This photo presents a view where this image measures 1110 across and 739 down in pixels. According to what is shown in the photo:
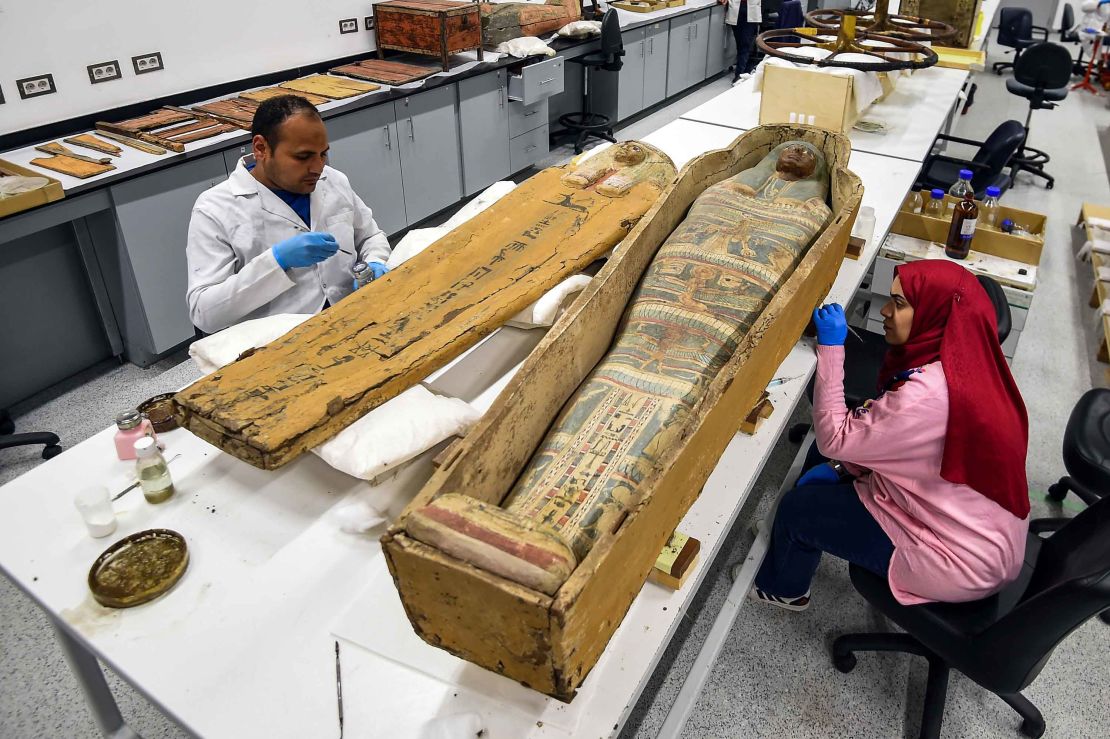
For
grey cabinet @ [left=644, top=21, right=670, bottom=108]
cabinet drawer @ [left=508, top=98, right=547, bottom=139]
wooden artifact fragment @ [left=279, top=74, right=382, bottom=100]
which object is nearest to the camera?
wooden artifact fragment @ [left=279, top=74, right=382, bottom=100]

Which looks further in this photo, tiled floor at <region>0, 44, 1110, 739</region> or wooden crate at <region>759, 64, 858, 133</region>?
wooden crate at <region>759, 64, 858, 133</region>

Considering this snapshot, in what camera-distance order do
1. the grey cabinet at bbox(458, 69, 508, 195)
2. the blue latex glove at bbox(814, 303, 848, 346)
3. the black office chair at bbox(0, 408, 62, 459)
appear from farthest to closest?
1. the grey cabinet at bbox(458, 69, 508, 195)
2. the black office chair at bbox(0, 408, 62, 459)
3. the blue latex glove at bbox(814, 303, 848, 346)

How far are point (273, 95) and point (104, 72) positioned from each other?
2.73ft

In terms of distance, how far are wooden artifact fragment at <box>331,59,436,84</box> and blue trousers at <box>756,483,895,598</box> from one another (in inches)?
141

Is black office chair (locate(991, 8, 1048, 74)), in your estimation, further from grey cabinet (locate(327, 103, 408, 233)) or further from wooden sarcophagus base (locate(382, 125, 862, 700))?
wooden sarcophagus base (locate(382, 125, 862, 700))

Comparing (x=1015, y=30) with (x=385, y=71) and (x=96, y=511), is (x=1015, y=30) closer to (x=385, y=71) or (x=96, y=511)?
(x=385, y=71)

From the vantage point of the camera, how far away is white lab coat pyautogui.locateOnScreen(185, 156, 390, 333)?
7.78 feet

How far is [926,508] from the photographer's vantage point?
1.90 meters

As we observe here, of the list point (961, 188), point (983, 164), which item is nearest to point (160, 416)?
point (961, 188)

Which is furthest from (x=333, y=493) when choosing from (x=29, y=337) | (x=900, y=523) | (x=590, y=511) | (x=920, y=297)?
(x=29, y=337)

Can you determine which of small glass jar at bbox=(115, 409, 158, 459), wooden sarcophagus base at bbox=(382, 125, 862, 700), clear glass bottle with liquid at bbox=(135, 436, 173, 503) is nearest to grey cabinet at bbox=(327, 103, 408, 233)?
wooden sarcophagus base at bbox=(382, 125, 862, 700)

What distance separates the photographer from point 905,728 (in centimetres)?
221

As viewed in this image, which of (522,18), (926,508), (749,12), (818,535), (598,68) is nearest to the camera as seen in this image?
(926,508)

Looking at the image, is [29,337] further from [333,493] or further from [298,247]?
[333,493]
